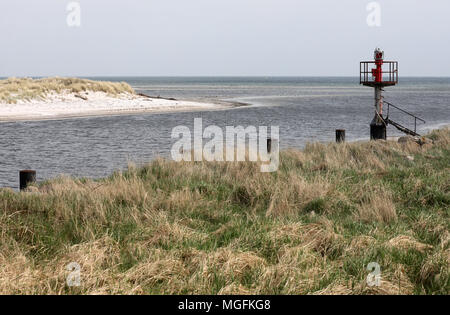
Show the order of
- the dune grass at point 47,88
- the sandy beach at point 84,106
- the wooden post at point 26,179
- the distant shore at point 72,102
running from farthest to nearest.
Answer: the dune grass at point 47,88, the distant shore at point 72,102, the sandy beach at point 84,106, the wooden post at point 26,179

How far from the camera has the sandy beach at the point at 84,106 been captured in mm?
37781

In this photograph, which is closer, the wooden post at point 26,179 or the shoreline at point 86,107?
the wooden post at point 26,179

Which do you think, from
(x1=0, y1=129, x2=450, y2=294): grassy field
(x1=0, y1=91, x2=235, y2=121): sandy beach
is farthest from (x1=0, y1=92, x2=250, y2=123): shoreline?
(x1=0, y1=129, x2=450, y2=294): grassy field

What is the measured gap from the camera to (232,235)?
718 cm

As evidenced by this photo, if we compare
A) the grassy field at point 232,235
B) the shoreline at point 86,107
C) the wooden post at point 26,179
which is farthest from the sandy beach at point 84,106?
the grassy field at point 232,235

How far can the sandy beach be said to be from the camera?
37.8m

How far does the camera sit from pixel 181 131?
1120 inches

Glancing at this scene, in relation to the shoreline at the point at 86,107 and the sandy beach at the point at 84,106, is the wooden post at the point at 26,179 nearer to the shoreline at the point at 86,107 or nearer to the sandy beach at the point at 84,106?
the shoreline at the point at 86,107

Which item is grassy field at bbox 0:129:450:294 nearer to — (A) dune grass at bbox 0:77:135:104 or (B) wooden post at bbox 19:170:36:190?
(B) wooden post at bbox 19:170:36:190

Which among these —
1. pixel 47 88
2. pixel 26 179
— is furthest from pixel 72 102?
pixel 26 179
